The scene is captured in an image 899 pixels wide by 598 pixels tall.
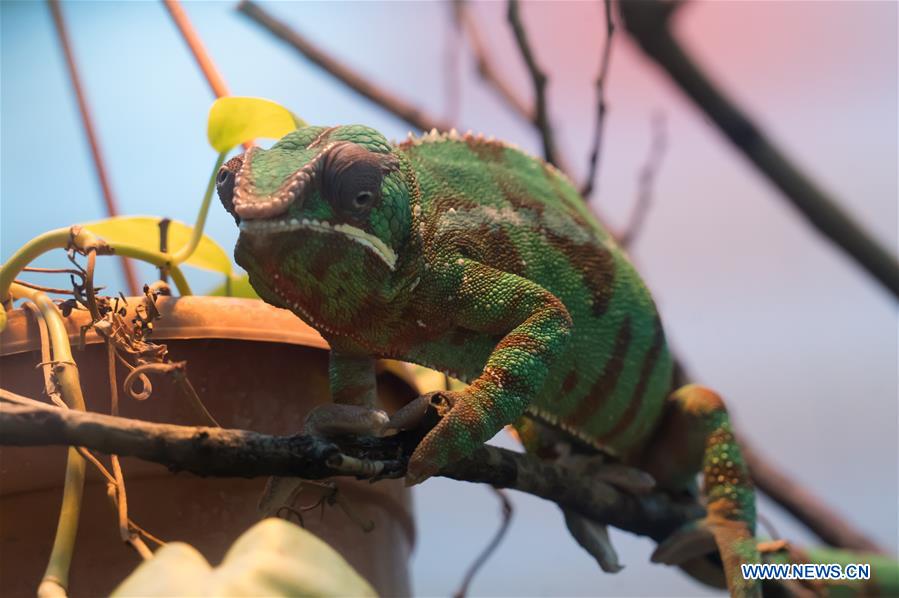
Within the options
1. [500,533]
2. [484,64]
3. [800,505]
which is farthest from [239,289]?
[800,505]

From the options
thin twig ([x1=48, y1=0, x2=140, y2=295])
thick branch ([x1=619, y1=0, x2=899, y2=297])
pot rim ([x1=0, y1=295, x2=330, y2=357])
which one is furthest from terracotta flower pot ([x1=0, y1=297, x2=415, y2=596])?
thick branch ([x1=619, y1=0, x2=899, y2=297])

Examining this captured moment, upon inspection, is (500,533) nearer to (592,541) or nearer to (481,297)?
(592,541)

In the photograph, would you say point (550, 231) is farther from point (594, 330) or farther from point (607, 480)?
point (607, 480)

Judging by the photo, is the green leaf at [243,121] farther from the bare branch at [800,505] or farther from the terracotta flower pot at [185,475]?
the bare branch at [800,505]

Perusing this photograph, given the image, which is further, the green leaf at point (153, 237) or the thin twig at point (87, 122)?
the thin twig at point (87, 122)

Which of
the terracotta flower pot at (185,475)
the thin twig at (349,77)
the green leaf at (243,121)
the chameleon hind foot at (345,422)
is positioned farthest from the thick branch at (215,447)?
the thin twig at (349,77)

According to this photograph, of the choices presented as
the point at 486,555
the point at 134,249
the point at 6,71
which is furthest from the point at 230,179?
the point at 6,71

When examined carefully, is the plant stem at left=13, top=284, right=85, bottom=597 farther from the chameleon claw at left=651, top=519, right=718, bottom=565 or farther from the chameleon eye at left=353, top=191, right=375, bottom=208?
the chameleon claw at left=651, top=519, right=718, bottom=565
